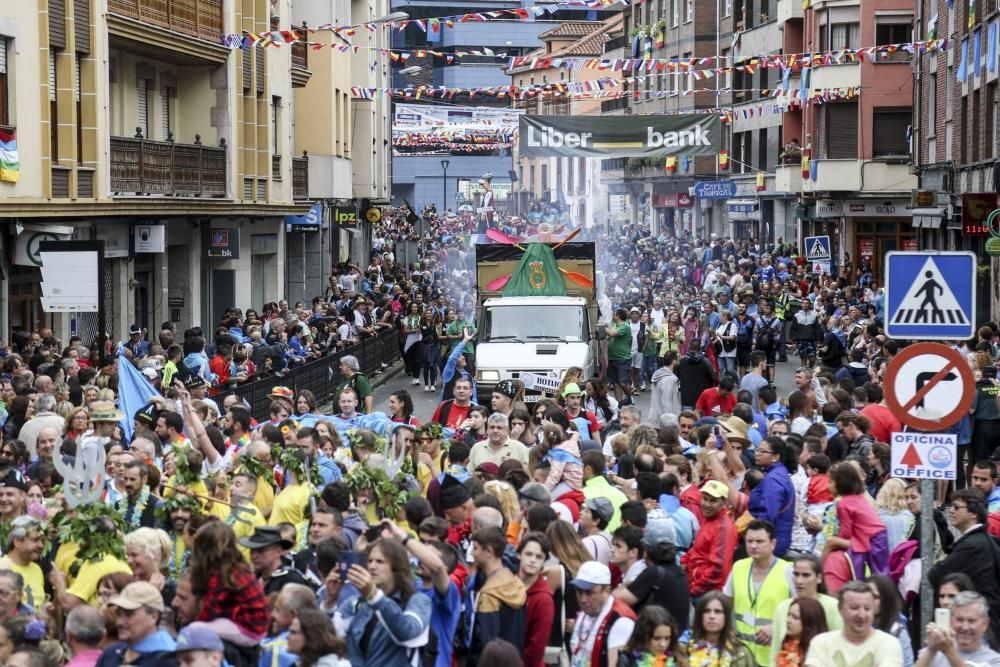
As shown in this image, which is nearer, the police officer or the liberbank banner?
the police officer

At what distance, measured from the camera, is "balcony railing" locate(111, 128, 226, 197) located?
29.9m

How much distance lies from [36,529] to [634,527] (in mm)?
3401

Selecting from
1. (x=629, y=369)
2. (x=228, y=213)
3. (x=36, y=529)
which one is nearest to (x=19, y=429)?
(x=36, y=529)

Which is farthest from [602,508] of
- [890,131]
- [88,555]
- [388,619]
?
[890,131]

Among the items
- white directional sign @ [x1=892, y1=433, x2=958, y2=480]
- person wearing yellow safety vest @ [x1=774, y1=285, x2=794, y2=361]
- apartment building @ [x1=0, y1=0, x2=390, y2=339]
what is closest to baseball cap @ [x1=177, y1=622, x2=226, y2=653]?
white directional sign @ [x1=892, y1=433, x2=958, y2=480]

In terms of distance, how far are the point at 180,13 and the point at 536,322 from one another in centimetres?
1099

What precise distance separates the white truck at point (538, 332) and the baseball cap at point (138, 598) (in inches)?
615

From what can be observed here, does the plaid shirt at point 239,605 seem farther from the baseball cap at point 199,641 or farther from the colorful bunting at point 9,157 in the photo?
the colorful bunting at point 9,157

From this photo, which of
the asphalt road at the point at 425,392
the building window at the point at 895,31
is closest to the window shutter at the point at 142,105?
the asphalt road at the point at 425,392

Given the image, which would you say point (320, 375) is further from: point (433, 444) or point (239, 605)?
point (239, 605)

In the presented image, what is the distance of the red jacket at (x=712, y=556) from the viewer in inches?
424

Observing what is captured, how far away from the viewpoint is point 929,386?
973 cm

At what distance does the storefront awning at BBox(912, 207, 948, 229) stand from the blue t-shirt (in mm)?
33629

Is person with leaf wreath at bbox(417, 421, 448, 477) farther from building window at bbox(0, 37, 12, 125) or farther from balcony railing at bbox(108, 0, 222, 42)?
balcony railing at bbox(108, 0, 222, 42)
